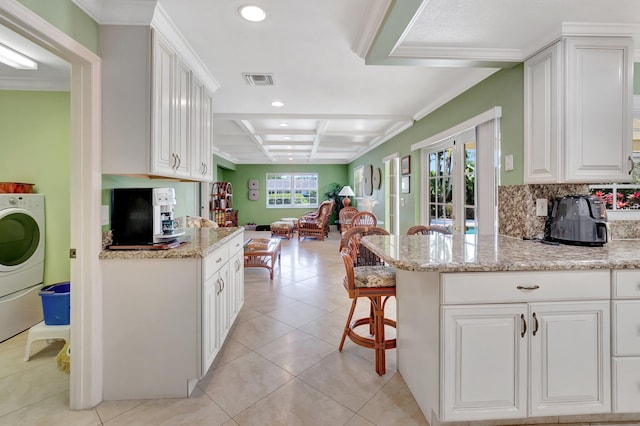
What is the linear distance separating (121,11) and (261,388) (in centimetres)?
239

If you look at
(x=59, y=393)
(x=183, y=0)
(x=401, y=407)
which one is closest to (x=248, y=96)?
(x=183, y=0)

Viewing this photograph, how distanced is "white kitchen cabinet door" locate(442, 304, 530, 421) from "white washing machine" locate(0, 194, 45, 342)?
10.9 feet

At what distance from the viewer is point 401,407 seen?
1631 mm

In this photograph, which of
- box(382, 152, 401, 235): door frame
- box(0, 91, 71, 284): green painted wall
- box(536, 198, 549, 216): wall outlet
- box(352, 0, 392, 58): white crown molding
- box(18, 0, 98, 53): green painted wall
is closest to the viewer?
box(18, 0, 98, 53): green painted wall

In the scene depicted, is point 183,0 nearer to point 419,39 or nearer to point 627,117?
point 419,39

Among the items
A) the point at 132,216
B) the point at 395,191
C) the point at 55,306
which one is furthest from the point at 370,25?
the point at 395,191

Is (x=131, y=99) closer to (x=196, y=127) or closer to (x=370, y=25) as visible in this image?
(x=196, y=127)

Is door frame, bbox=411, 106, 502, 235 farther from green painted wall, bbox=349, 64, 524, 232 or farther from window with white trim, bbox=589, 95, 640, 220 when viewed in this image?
window with white trim, bbox=589, 95, 640, 220

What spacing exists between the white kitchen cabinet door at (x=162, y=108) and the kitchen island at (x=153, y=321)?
0.59 meters

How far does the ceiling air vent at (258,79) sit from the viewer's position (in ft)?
8.93

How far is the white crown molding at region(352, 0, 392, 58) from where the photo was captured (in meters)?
1.65

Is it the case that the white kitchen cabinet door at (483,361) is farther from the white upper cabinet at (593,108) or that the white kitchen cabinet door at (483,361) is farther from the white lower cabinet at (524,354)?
the white upper cabinet at (593,108)

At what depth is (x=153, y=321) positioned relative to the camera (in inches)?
66.6

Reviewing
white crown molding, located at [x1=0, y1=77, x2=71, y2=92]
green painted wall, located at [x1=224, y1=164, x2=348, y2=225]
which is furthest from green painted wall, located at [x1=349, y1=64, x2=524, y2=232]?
green painted wall, located at [x1=224, y1=164, x2=348, y2=225]
